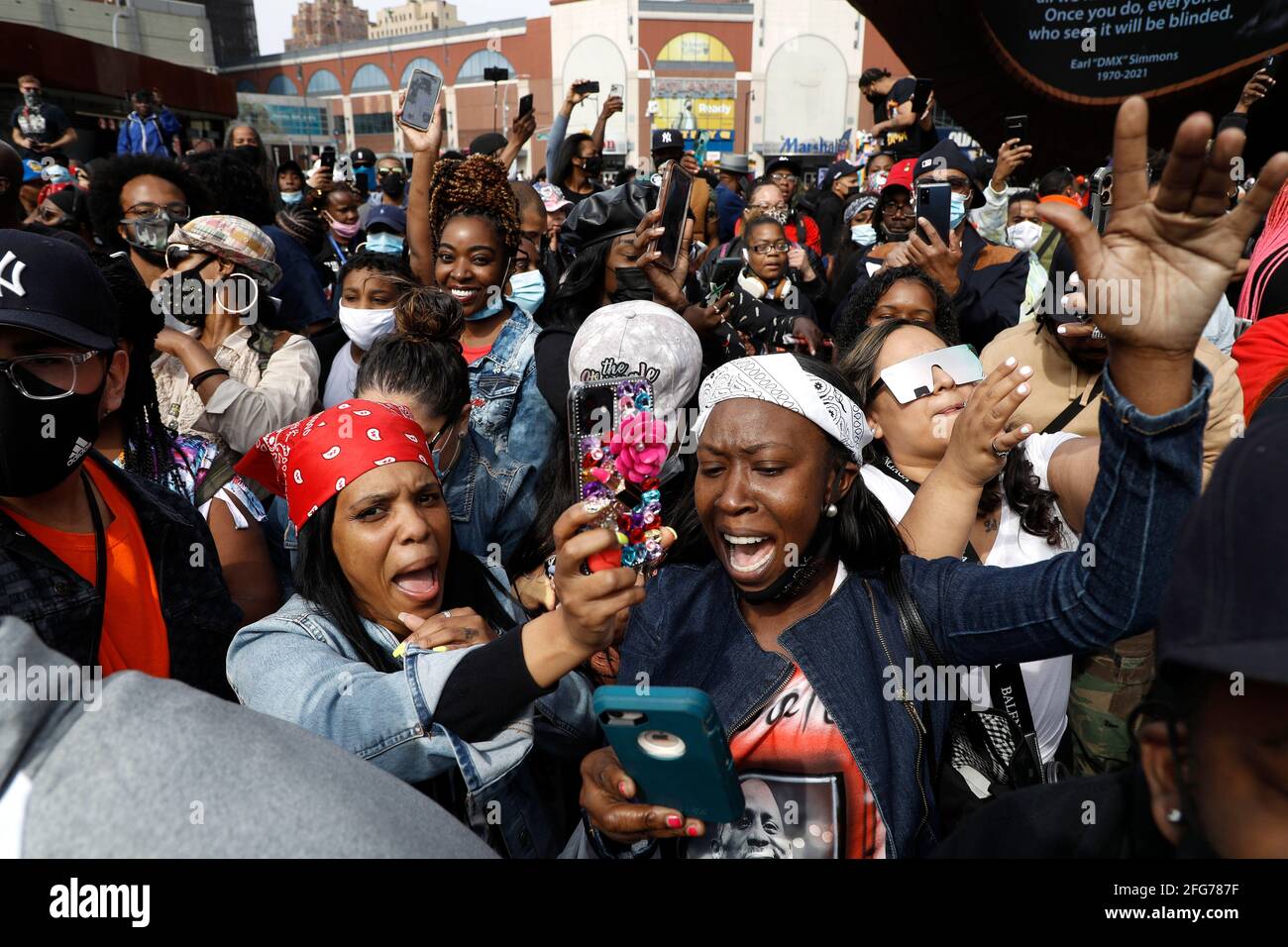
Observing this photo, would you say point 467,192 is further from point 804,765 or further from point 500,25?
point 500,25

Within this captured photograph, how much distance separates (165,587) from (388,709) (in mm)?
810

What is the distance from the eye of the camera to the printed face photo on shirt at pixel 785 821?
165 centimetres

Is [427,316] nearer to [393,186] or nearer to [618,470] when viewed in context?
[618,470]

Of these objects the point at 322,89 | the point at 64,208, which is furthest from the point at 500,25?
the point at 64,208

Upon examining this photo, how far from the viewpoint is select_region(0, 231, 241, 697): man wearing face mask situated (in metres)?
1.73

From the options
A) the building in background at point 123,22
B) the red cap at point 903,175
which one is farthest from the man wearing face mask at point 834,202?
the building in background at point 123,22

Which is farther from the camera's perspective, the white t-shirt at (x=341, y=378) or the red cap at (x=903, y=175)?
the red cap at (x=903, y=175)

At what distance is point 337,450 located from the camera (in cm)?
206

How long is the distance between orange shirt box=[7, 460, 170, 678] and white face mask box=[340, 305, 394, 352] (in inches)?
76.9

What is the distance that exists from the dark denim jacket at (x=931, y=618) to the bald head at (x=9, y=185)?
3.93 meters

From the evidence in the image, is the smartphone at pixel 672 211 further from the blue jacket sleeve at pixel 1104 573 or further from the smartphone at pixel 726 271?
the blue jacket sleeve at pixel 1104 573

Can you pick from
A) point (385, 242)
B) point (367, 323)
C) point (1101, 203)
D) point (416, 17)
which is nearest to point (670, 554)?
point (367, 323)
